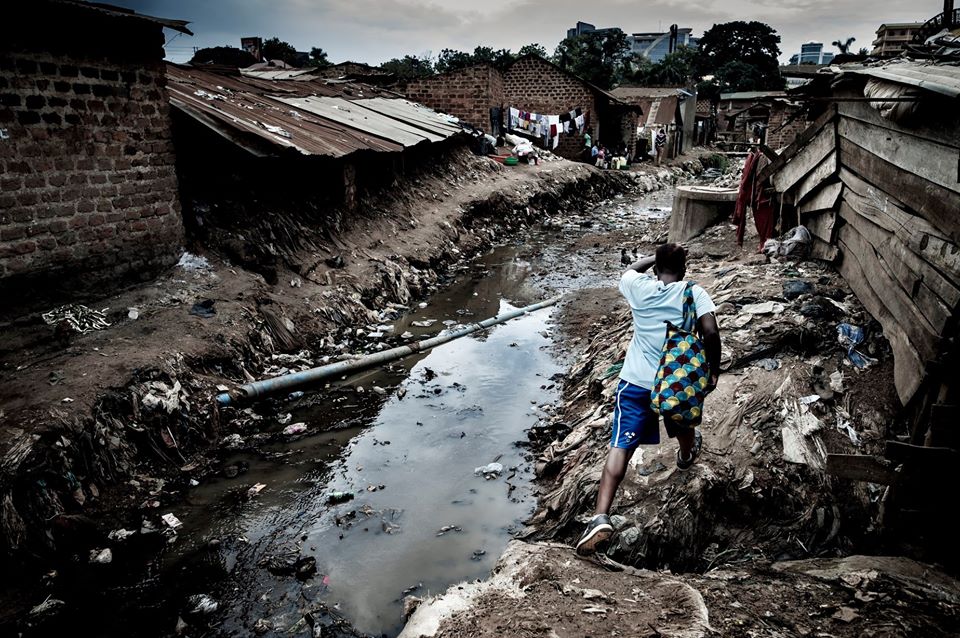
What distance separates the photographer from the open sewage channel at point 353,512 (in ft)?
10.6

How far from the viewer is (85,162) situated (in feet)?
17.5

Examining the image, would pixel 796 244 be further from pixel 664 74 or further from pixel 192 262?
pixel 664 74

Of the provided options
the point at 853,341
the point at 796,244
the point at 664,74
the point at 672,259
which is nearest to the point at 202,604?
the point at 672,259

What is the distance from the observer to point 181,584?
134 inches

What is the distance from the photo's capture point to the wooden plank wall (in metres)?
3.15

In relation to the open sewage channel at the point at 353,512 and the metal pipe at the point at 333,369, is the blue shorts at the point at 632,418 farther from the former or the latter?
the metal pipe at the point at 333,369

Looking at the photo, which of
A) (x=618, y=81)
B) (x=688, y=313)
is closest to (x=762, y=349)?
(x=688, y=313)

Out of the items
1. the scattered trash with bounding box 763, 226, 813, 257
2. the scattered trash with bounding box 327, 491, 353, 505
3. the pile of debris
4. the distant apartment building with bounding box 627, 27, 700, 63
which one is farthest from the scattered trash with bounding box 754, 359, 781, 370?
the distant apartment building with bounding box 627, 27, 700, 63

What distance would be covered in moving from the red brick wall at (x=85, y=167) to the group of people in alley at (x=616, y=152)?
18068 mm

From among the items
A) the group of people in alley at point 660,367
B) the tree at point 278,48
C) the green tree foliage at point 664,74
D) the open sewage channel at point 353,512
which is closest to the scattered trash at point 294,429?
the open sewage channel at point 353,512

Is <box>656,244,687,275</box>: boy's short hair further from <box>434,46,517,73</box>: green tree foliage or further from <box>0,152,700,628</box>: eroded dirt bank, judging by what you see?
<box>434,46,517,73</box>: green tree foliage

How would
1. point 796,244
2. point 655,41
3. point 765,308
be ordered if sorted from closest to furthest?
point 765,308
point 796,244
point 655,41

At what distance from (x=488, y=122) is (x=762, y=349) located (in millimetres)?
14497

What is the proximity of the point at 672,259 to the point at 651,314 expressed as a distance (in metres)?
0.32
